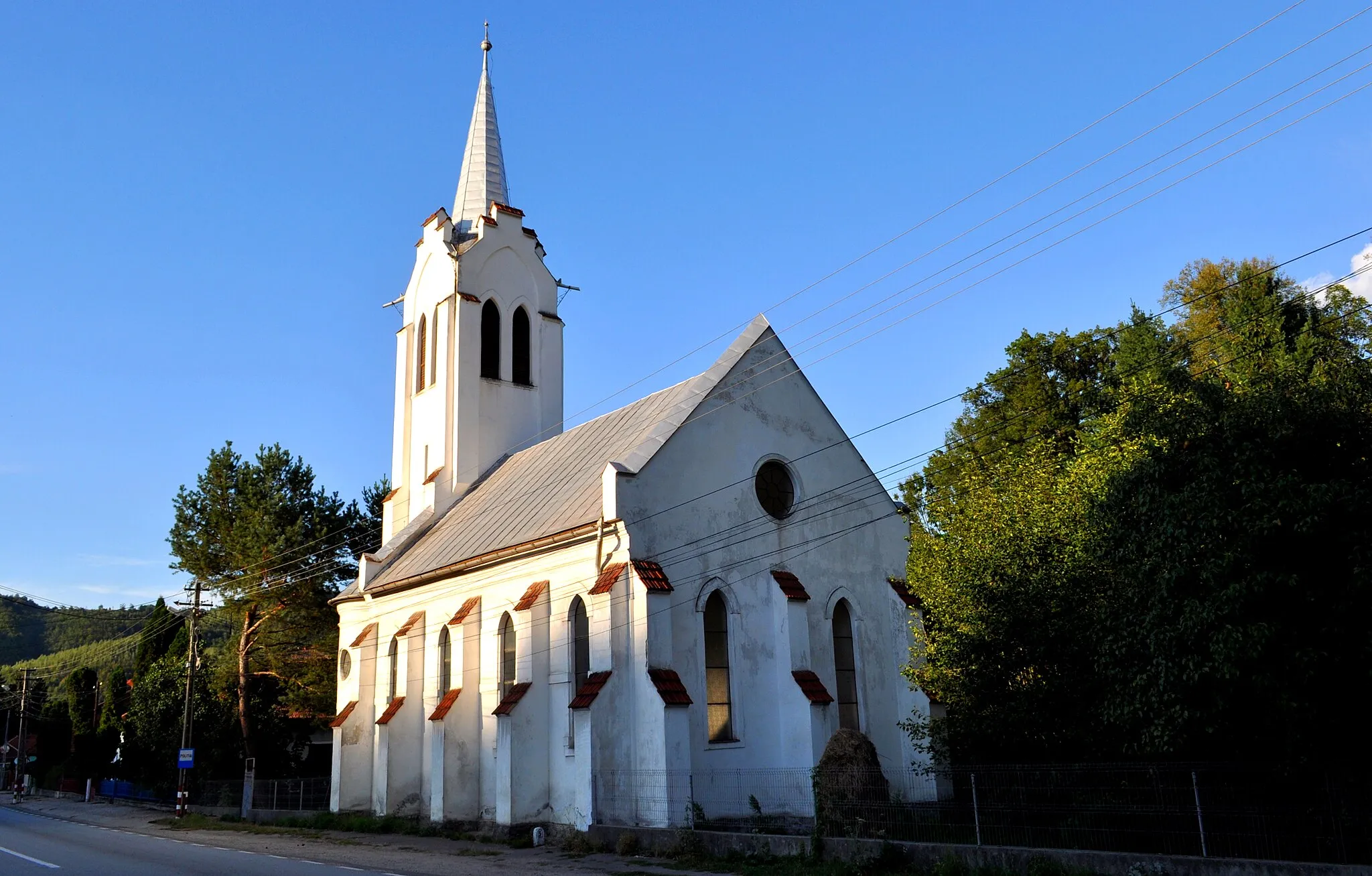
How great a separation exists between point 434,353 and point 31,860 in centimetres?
1955

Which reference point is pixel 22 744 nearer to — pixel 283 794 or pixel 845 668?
pixel 283 794

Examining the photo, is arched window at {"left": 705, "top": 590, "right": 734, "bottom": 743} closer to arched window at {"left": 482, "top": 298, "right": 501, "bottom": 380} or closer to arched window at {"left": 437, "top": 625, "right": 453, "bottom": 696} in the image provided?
arched window at {"left": 437, "top": 625, "right": 453, "bottom": 696}

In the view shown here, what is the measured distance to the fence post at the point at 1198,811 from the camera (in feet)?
41.5

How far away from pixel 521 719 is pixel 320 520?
75.6 ft

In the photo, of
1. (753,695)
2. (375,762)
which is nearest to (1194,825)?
(753,695)

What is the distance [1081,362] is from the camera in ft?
113

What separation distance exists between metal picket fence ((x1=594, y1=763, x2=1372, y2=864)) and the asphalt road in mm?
→ 6152

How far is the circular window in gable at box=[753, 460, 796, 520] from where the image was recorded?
23.9 meters

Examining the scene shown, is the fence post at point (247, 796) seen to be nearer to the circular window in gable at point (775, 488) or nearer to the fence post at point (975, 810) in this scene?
the circular window in gable at point (775, 488)

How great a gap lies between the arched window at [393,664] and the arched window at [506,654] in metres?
5.12

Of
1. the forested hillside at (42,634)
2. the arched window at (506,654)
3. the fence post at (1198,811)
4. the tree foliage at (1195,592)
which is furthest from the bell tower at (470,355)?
the forested hillside at (42,634)

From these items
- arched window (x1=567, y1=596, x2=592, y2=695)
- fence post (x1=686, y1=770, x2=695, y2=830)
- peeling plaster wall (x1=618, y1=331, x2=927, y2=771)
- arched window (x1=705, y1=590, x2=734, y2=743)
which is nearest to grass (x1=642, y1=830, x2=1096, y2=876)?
fence post (x1=686, y1=770, x2=695, y2=830)

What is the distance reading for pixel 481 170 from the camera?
38.4m

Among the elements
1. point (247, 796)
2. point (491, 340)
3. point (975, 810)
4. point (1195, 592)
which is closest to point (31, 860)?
point (247, 796)
